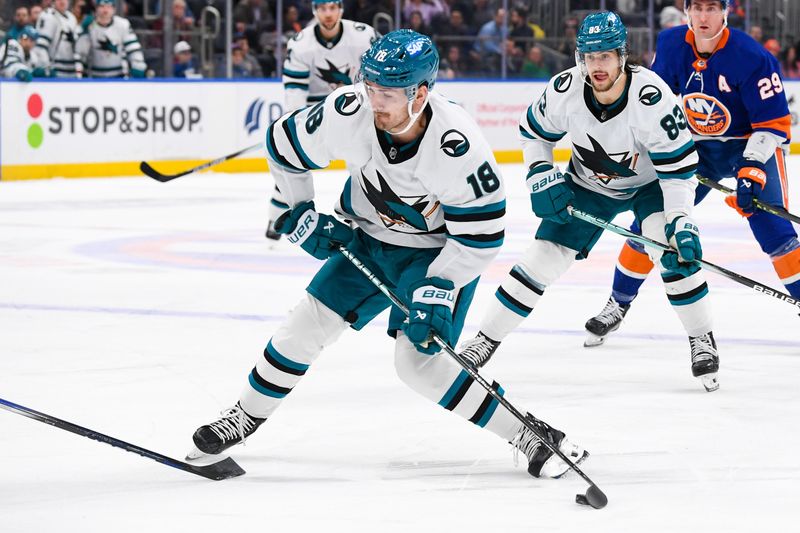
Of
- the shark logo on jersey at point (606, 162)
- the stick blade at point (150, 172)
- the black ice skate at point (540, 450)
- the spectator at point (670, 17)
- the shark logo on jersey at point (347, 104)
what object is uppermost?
the spectator at point (670, 17)

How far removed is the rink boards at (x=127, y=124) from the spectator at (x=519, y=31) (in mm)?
1026

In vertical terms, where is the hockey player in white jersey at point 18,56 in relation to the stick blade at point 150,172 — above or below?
above

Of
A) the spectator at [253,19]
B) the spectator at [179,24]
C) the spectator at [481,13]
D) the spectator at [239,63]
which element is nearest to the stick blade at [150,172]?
the spectator at [179,24]

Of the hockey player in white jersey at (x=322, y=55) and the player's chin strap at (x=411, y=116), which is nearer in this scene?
the player's chin strap at (x=411, y=116)

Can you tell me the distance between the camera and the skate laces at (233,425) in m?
2.77

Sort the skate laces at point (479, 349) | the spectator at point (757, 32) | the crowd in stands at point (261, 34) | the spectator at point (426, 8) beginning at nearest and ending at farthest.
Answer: the skate laces at point (479, 349)
the crowd in stands at point (261, 34)
the spectator at point (426, 8)
the spectator at point (757, 32)

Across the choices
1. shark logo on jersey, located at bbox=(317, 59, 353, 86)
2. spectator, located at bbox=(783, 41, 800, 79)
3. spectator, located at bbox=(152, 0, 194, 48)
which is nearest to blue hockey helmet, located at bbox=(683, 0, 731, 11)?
shark logo on jersey, located at bbox=(317, 59, 353, 86)

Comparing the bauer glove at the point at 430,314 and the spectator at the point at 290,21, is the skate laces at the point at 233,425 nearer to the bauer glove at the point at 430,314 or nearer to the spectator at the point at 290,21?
the bauer glove at the point at 430,314

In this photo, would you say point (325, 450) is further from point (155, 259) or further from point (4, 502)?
point (155, 259)

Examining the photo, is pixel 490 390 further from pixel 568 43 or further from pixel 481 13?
pixel 568 43

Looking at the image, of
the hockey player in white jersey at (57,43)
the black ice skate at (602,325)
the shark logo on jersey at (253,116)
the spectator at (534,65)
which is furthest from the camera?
the spectator at (534,65)

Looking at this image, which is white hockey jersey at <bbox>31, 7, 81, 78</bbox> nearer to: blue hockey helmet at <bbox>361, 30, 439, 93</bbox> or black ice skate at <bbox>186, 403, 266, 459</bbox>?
black ice skate at <bbox>186, 403, 266, 459</bbox>

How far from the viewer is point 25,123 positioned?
9.34 meters

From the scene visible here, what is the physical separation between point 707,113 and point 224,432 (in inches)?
82.1
